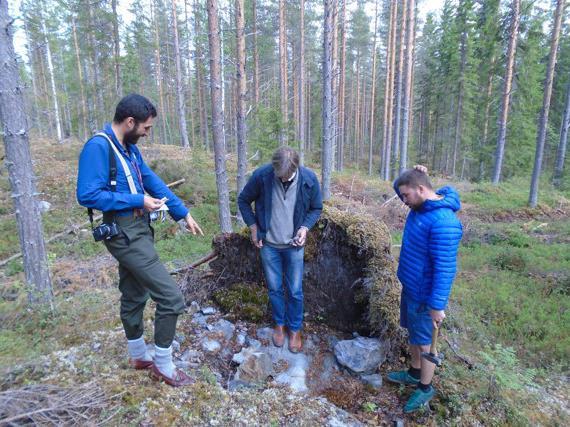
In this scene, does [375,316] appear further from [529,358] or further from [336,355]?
[529,358]

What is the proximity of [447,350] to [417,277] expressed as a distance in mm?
1758

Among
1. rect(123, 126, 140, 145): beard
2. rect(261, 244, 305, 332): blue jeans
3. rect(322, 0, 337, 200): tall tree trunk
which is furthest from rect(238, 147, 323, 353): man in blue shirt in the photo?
rect(322, 0, 337, 200): tall tree trunk

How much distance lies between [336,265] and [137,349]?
249cm

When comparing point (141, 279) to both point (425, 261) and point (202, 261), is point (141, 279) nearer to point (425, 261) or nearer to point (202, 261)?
point (202, 261)

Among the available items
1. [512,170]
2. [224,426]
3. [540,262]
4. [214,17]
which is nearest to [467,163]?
[512,170]

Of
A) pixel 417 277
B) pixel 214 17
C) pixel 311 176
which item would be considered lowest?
pixel 417 277

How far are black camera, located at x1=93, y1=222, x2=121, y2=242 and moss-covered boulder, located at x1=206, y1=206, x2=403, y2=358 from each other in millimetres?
2029

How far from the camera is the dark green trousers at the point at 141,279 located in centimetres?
259

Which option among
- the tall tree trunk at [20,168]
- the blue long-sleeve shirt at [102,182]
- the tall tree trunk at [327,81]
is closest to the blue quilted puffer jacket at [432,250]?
the blue long-sleeve shirt at [102,182]

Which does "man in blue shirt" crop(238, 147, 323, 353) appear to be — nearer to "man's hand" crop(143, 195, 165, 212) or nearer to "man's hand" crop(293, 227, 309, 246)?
"man's hand" crop(293, 227, 309, 246)

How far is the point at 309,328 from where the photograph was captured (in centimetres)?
422

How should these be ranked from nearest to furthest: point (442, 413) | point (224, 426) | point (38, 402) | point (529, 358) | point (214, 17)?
point (38, 402) → point (224, 426) → point (442, 413) → point (529, 358) → point (214, 17)

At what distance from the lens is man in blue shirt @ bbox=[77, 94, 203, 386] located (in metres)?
2.39

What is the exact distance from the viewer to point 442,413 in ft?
10.2
